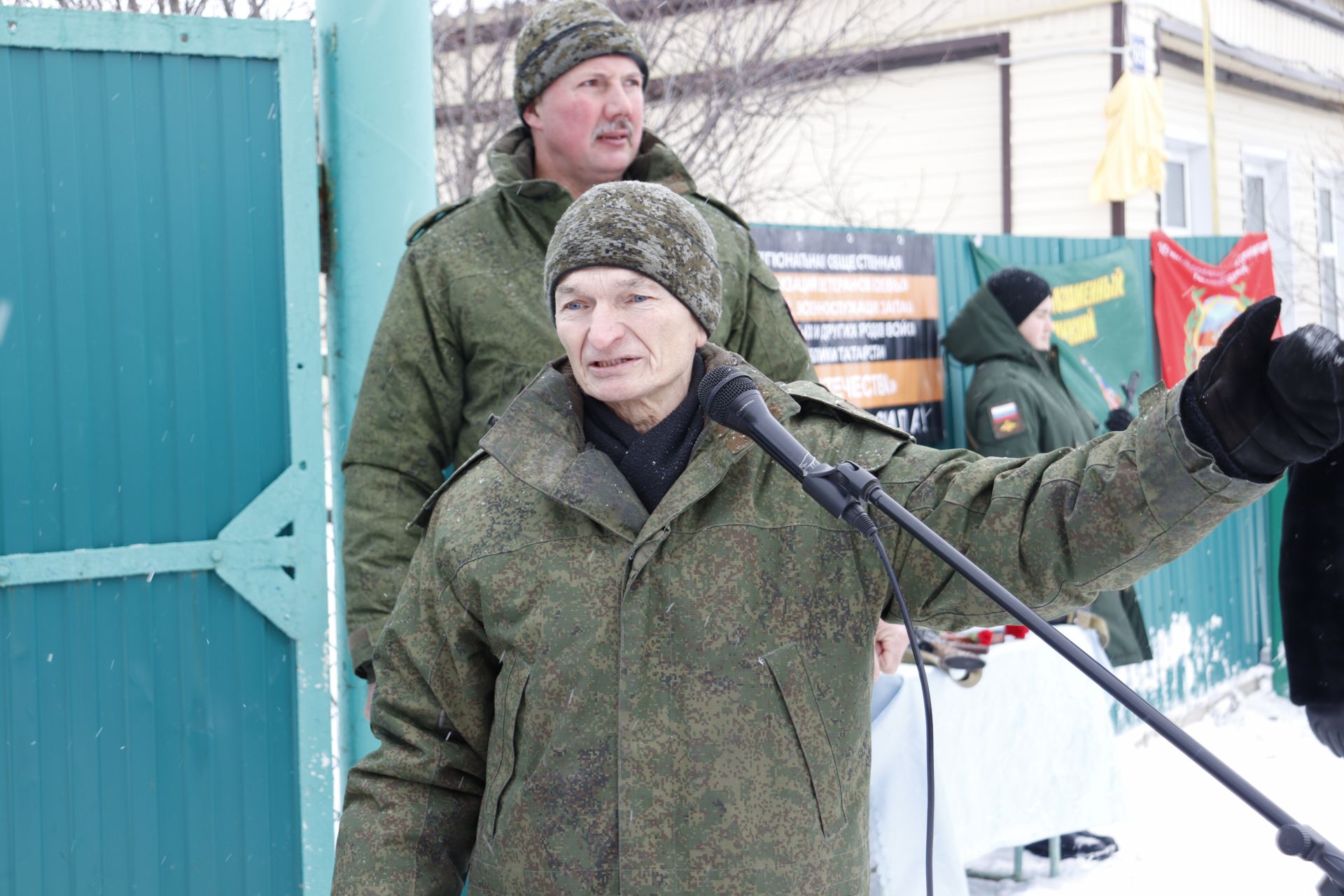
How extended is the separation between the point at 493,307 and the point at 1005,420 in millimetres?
3037

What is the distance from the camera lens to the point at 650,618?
1799mm

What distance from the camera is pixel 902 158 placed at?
1166 centimetres

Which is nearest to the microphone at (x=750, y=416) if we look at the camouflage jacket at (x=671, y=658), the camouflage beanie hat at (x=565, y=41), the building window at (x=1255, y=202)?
the camouflage jacket at (x=671, y=658)

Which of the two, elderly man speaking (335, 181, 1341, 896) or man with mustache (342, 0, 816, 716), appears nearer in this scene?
elderly man speaking (335, 181, 1341, 896)

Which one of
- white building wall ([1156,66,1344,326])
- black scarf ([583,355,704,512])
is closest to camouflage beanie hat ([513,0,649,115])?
black scarf ([583,355,704,512])

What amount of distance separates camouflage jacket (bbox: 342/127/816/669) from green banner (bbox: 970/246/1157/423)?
367 cm

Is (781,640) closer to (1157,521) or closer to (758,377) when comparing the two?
(758,377)

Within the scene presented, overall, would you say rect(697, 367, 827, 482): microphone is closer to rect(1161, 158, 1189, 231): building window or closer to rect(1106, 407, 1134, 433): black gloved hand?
rect(1106, 407, 1134, 433): black gloved hand

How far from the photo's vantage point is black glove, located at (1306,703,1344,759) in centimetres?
241

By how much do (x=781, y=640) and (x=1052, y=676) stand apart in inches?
128

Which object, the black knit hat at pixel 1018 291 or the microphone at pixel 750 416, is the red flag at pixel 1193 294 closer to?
the black knit hat at pixel 1018 291

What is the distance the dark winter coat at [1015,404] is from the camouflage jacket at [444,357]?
255 centimetres

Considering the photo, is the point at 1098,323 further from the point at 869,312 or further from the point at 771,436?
the point at 771,436

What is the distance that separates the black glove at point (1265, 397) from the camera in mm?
1316
